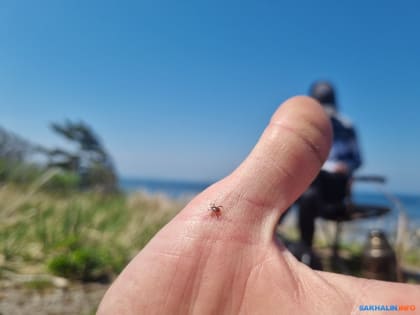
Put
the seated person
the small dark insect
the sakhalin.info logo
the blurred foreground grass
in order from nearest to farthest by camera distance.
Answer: the sakhalin.info logo
the small dark insect
the blurred foreground grass
the seated person

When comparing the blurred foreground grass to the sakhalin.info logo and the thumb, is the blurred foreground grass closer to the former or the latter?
the thumb

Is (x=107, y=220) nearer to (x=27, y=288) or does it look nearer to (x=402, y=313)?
(x=27, y=288)

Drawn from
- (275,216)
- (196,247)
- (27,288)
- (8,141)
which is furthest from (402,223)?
(8,141)

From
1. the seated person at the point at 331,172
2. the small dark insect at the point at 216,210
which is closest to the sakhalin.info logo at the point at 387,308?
the small dark insect at the point at 216,210

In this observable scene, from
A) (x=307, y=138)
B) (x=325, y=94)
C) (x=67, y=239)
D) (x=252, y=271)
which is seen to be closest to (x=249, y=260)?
(x=252, y=271)

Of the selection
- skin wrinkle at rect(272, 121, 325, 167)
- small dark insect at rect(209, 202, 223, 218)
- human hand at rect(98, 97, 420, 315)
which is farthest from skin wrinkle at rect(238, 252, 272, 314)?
skin wrinkle at rect(272, 121, 325, 167)

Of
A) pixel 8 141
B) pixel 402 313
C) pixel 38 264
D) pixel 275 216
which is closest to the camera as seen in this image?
pixel 402 313
